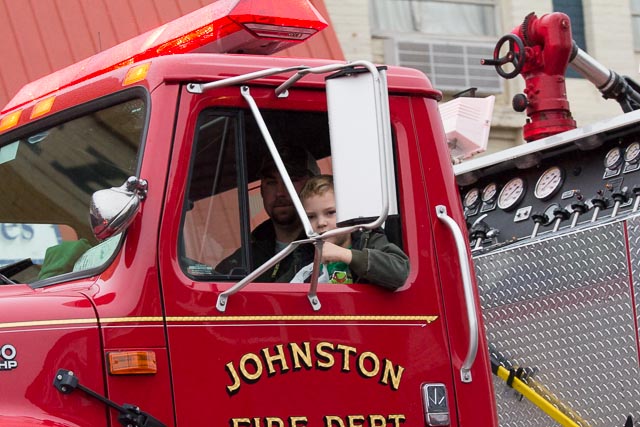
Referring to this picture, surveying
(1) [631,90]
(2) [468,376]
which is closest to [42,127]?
(2) [468,376]

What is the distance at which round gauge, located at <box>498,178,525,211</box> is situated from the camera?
18.8ft

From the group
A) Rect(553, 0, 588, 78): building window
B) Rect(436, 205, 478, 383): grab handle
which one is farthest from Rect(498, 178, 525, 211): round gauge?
Rect(553, 0, 588, 78): building window

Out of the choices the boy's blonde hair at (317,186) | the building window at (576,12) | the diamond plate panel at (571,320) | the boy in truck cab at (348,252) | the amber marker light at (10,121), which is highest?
the amber marker light at (10,121)

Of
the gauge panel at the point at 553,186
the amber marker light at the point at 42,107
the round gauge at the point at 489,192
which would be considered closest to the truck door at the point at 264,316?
the amber marker light at the point at 42,107

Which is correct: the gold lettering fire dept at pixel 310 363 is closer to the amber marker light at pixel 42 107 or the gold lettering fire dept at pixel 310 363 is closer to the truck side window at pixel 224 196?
the truck side window at pixel 224 196

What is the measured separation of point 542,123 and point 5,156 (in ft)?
8.36

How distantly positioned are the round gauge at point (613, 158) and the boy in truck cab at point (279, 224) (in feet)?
5.89

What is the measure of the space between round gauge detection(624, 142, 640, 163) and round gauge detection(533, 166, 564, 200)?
364 millimetres

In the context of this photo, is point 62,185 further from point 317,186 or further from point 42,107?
Result: point 317,186

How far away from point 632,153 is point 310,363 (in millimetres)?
2094

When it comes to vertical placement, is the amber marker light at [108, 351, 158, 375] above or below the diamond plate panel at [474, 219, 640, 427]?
above

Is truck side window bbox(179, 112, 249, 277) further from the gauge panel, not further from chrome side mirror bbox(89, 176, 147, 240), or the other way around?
the gauge panel

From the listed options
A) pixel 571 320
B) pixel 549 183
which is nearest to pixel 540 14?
pixel 549 183

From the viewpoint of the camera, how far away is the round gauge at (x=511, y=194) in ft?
18.8
